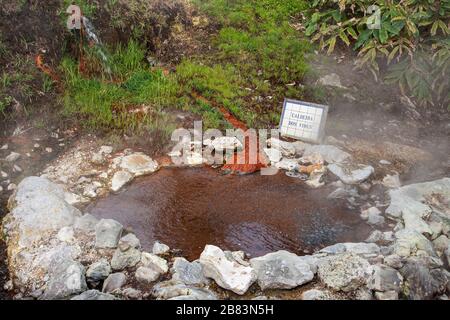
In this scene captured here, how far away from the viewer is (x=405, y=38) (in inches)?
279

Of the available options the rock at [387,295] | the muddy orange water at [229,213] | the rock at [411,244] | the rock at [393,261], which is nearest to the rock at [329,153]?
Answer: the muddy orange water at [229,213]

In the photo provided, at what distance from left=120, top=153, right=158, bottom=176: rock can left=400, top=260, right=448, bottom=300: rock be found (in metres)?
3.26

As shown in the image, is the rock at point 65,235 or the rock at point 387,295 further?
the rock at point 65,235

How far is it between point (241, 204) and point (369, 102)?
315 centimetres

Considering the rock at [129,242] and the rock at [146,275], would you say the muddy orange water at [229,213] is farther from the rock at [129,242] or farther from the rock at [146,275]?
the rock at [146,275]

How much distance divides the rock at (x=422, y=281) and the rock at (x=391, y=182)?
67.1 inches

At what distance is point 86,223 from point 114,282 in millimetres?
876

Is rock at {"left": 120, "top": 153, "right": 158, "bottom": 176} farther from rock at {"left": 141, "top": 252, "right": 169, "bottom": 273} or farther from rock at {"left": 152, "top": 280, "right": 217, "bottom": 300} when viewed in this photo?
rock at {"left": 152, "top": 280, "right": 217, "bottom": 300}

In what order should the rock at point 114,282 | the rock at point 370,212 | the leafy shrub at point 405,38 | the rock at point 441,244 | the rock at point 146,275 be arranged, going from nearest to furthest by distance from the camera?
1. the rock at point 114,282
2. the rock at point 146,275
3. the rock at point 441,244
4. the rock at point 370,212
5. the leafy shrub at point 405,38

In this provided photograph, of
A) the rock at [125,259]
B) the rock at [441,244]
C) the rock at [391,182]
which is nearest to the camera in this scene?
the rock at [125,259]

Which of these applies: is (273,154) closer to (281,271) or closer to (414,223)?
(414,223)

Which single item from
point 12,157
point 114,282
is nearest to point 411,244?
point 114,282

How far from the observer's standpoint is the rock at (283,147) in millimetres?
6584

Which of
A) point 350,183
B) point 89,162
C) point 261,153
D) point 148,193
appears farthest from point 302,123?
point 89,162
